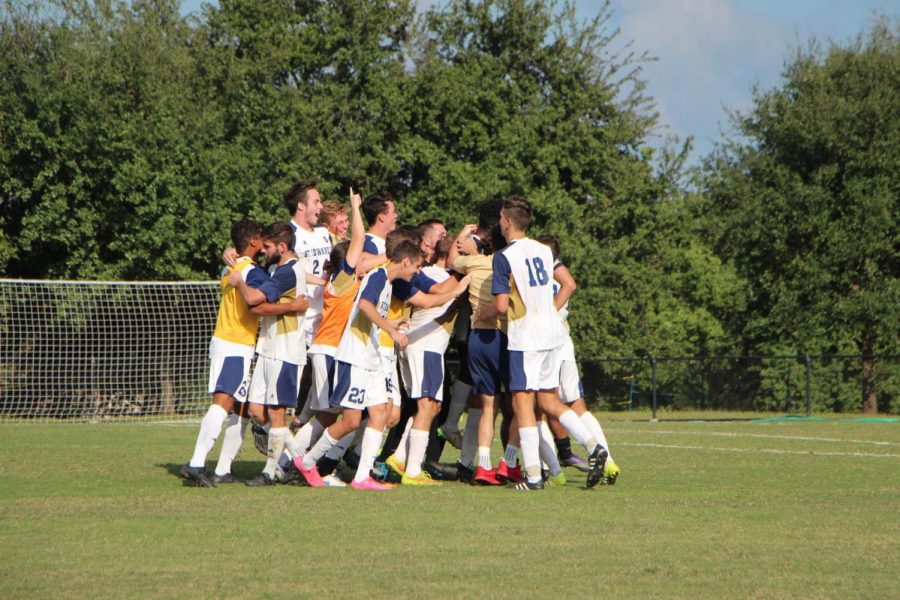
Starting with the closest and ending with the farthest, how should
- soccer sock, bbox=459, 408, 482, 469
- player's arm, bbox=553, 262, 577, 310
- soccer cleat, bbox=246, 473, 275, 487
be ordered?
soccer cleat, bbox=246, 473, 275, 487
player's arm, bbox=553, 262, 577, 310
soccer sock, bbox=459, 408, 482, 469

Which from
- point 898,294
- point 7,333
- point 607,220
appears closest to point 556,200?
point 607,220

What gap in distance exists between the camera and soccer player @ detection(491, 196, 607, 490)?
951cm

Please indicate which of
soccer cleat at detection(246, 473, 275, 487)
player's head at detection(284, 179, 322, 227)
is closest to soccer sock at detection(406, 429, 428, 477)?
soccer cleat at detection(246, 473, 275, 487)

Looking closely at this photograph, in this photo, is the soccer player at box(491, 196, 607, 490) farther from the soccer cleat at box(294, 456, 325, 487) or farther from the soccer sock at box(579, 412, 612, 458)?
the soccer cleat at box(294, 456, 325, 487)

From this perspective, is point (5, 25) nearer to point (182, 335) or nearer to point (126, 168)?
point (126, 168)

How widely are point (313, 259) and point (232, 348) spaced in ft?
5.90

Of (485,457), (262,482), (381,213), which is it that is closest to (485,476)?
(485,457)

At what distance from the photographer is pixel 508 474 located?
10.2 meters

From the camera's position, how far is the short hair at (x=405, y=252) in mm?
9508

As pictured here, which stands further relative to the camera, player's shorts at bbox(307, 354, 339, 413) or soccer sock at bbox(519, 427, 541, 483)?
player's shorts at bbox(307, 354, 339, 413)

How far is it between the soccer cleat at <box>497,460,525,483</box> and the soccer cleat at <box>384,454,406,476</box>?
3.20ft

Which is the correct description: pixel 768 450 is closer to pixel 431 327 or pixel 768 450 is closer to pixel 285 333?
pixel 431 327

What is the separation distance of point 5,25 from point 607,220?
20.0 m

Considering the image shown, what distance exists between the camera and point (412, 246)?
957cm
